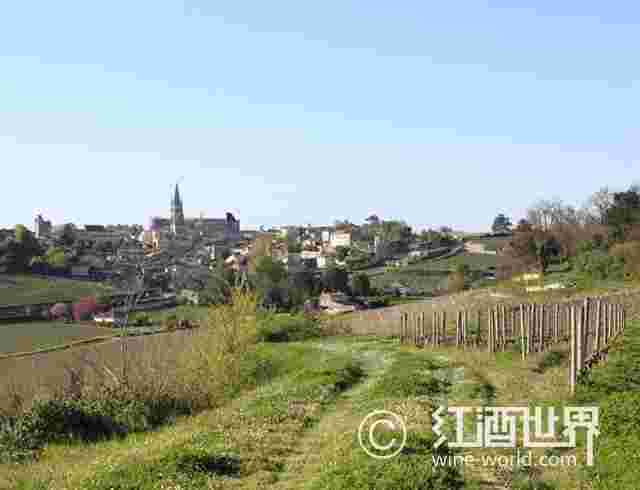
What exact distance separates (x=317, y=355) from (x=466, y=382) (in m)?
13.5

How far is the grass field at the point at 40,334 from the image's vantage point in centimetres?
4888

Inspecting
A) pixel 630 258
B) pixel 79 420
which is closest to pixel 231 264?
pixel 630 258


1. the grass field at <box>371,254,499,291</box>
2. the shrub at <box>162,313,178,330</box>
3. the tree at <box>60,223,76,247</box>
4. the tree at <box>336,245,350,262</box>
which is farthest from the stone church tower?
the shrub at <box>162,313,178,330</box>

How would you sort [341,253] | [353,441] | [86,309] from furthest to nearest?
[341,253] → [86,309] → [353,441]

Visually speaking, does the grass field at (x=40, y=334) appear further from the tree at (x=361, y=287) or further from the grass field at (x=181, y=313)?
the tree at (x=361, y=287)

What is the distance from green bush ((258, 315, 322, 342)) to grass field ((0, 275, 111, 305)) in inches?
1447

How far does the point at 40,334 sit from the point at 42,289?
27559mm

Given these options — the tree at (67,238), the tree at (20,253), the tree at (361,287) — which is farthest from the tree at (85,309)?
the tree at (67,238)

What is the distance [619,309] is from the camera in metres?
26.3

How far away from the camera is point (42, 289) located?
80750mm

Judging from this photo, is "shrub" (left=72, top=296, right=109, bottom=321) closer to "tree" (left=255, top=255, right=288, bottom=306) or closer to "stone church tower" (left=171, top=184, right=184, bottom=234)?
"tree" (left=255, top=255, right=288, bottom=306)

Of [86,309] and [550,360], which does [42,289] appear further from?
[550,360]

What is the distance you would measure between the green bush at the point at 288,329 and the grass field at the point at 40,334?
46.3 feet

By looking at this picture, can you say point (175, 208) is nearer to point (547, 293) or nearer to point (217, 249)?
point (217, 249)
